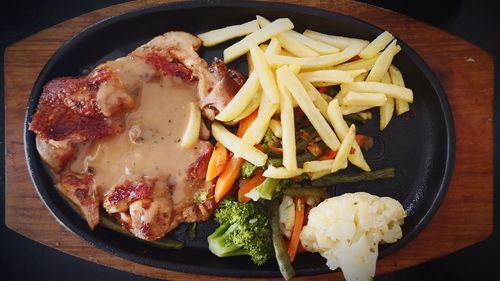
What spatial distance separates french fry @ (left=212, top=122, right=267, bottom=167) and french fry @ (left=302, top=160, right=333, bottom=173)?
0.92ft

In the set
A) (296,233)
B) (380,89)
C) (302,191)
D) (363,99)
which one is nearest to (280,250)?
(296,233)

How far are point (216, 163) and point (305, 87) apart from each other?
0.78m

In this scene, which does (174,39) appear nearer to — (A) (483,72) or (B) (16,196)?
(B) (16,196)

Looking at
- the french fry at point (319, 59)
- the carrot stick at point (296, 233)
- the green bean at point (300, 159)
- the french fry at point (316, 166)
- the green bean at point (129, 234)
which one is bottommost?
the green bean at point (129, 234)

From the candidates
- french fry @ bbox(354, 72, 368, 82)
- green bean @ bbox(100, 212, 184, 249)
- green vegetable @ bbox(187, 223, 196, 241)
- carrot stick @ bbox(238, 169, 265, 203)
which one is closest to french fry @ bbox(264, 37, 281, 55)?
french fry @ bbox(354, 72, 368, 82)

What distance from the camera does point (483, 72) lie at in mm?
4031

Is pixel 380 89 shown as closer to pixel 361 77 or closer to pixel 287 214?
pixel 361 77

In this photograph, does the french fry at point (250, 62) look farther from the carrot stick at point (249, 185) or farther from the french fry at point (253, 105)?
the carrot stick at point (249, 185)

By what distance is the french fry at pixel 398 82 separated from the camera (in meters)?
3.82

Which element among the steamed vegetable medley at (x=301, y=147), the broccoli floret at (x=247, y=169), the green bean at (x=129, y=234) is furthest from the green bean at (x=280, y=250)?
the green bean at (x=129, y=234)

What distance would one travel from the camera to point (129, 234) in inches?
149

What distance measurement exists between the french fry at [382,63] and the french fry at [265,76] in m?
0.70

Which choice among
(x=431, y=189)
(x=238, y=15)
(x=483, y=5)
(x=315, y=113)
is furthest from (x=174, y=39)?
(x=483, y=5)

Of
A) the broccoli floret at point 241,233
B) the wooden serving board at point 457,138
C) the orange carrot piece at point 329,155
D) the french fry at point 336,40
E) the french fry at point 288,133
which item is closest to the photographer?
the french fry at point 288,133
